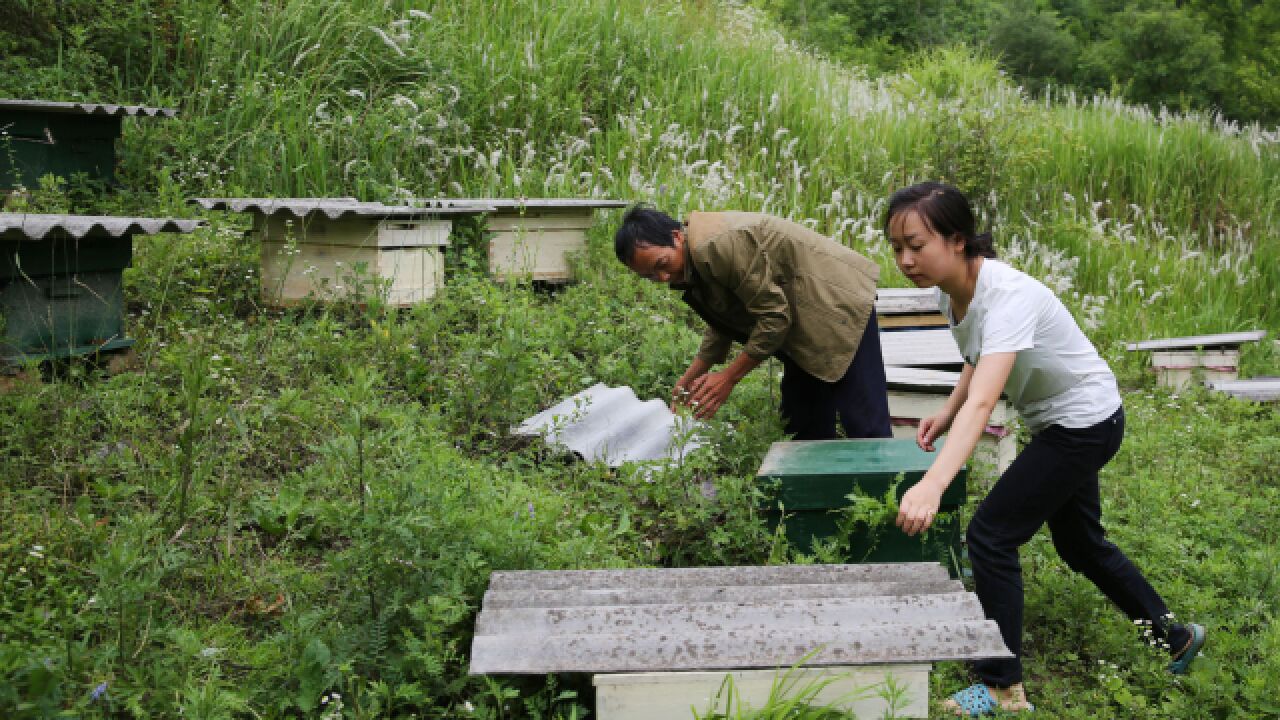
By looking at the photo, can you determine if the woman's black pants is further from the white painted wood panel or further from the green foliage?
the green foliage

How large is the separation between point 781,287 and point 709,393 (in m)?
0.57

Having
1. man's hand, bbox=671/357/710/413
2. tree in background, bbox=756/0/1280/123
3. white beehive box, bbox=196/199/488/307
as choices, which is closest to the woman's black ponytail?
man's hand, bbox=671/357/710/413

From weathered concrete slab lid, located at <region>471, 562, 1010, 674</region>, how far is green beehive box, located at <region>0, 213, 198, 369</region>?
2.22 meters

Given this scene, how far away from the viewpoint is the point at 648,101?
880 centimetres

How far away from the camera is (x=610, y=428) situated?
477 cm

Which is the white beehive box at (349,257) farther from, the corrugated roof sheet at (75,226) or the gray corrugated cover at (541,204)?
the corrugated roof sheet at (75,226)

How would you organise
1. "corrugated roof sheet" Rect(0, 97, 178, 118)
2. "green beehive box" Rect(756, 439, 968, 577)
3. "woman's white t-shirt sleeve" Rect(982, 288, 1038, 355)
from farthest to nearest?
"corrugated roof sheet" Rect(0, 97, 178, 118)
"green beehive box" Rect(756, 439, 968, 577)
"woman's white t-shirt sleeve" Rect(982, 288, 1038, 355)

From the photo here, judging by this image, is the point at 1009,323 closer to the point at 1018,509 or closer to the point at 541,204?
the point at 1018,509

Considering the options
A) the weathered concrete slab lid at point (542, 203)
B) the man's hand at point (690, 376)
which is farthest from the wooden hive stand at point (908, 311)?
the weathered concrete slab lid at point (542, 203)

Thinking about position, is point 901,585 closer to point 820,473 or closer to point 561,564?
point 820,473

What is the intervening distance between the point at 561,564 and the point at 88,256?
2.40m

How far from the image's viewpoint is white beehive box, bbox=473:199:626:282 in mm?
6457

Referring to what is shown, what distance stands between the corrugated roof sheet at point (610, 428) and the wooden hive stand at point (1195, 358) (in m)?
4.33

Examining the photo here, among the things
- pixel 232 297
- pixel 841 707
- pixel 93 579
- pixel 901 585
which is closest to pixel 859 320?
pixel 901 585
